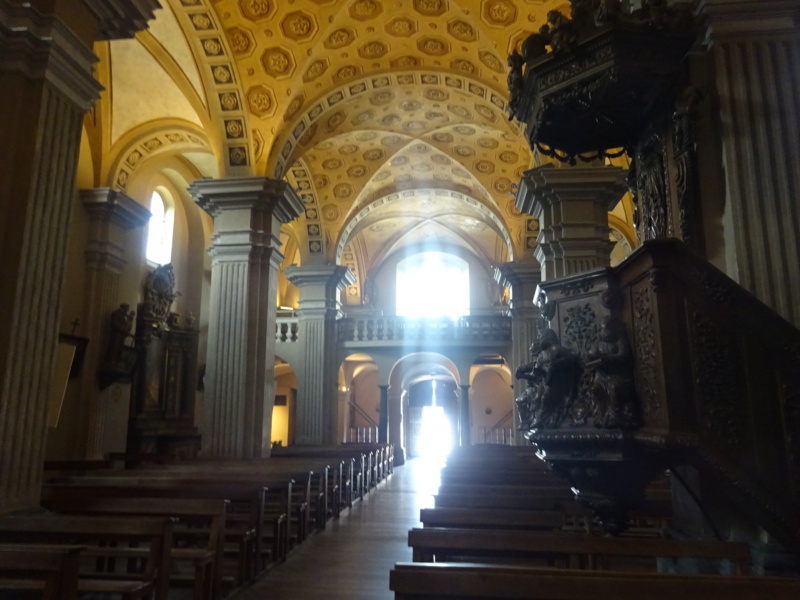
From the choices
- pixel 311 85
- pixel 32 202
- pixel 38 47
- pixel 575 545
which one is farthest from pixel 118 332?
pixel 575 545

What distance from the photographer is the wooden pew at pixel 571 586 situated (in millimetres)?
1820

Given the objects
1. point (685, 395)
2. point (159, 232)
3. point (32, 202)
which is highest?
point (159, 232)

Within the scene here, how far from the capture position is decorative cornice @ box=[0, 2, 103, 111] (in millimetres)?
4543

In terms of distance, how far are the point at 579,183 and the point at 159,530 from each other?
771 centimetres

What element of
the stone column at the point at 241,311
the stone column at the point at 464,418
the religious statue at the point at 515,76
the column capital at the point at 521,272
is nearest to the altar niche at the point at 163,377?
the stone column at the point at 241,311

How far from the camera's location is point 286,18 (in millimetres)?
9867

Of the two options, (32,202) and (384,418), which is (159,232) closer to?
(384,418)

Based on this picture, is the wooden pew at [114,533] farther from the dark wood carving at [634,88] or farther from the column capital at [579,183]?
the column capital at [579,183]

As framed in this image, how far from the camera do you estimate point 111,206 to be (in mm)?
11398

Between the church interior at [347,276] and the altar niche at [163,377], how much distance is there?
0.06 meters

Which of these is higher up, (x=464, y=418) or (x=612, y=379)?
(x=464, y=418)

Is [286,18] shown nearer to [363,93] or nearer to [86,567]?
[363,93]

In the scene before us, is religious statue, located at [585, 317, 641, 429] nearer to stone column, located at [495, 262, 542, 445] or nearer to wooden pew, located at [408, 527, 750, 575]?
wooden pew, located at [408, 527, 750, 575]

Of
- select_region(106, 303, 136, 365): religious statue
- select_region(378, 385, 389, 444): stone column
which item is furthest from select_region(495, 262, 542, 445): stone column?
select_region(106, 303, 136, 365): religious statue
